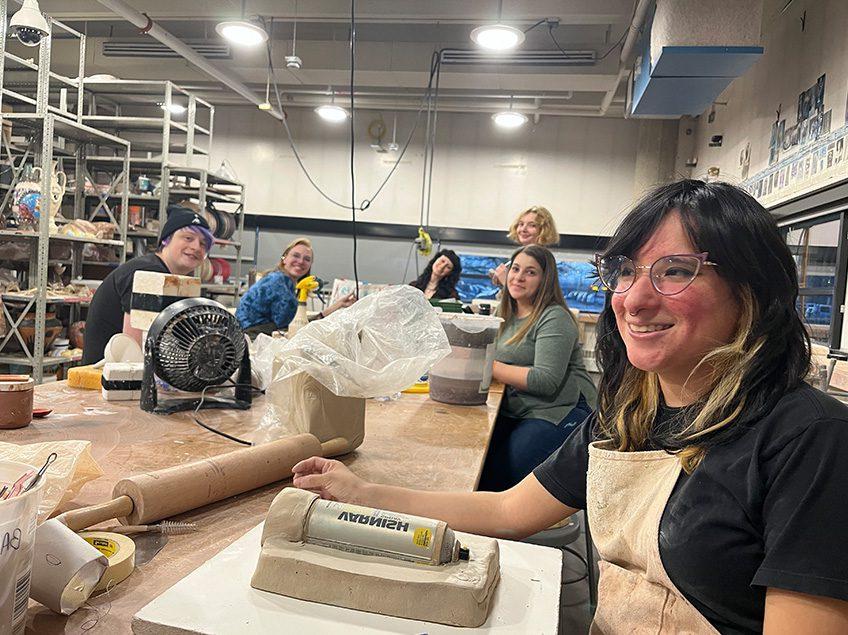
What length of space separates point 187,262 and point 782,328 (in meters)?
2.91

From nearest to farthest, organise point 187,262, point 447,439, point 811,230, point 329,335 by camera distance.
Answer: point 329,335 → point 447,439 → point 187,262 → point 811,230

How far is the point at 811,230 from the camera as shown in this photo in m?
3.76

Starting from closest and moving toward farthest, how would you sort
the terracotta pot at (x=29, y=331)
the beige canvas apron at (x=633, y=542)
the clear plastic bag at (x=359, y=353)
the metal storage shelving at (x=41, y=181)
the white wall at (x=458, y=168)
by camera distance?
the beige canvas apron at (x=633, y=542) < the clear plastic bag at (x=359, y=353) < the metal storage shelving at (x=41, y=181) < the terracotta pot at (x=29, y=331) < the white wall at (x=458, y=168)

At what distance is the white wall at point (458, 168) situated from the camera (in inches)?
313

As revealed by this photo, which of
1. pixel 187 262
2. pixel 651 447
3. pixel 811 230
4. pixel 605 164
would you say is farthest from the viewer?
pixel 605 164

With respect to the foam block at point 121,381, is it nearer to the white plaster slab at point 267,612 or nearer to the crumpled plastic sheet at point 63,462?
the crumpled plastic sheet at point 63,462

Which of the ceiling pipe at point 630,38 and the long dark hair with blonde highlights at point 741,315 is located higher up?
the ceiling pipe at point 630,38

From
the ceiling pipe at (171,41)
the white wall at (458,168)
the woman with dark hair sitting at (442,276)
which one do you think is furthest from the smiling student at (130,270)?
the white wall at (458,168)

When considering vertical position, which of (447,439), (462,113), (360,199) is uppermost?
(462,113)

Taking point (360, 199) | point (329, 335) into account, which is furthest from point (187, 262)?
point (360, 199)

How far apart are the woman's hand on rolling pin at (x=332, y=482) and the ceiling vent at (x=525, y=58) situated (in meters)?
5.45

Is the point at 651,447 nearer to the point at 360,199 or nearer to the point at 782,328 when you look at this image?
the point at 782,328

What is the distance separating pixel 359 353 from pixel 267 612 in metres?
0.94

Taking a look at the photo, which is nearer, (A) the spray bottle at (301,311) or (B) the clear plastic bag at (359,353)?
(B) the clear plastic bag at (359,353)
